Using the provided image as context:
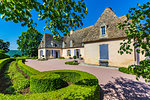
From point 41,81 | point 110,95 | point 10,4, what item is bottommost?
point 110,95

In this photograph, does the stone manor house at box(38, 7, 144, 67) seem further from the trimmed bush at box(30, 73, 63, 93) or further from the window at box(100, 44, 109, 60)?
the trimmed bush at box(30, 73, 63, 93)

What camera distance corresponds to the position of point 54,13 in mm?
2625

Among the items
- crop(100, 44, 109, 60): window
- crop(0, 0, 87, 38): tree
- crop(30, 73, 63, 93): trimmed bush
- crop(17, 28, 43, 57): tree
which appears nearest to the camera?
crop(0, 0, 87, 38): tree

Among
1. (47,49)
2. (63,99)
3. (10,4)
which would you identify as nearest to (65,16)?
(10,4)

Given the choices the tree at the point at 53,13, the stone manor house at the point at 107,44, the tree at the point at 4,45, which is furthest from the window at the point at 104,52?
the tree at the point at 4,45

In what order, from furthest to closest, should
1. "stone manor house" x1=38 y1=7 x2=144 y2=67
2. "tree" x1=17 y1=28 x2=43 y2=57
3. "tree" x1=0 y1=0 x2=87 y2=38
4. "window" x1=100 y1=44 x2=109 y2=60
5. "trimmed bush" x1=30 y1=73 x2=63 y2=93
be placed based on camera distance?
"tree" x1=17 y1=28 x2=43 y2=57
"window" x1=100 y1=44 x2=109 y2=60
"stone manor house" x1=38 y1=7 x2=144 y2=67
"trimmed bush" x1=30 y1=73 x2=63 y2=93
"tree" x1=0 y1=0 x2=87 y2=38

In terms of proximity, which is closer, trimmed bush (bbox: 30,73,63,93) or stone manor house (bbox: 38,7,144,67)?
trimmed bush (bbox: 30,73,63,93)

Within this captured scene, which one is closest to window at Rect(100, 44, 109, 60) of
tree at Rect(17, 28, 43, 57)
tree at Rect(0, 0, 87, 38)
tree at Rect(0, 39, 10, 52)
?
Answer: tree at Rect(0, 0, 87, 38)

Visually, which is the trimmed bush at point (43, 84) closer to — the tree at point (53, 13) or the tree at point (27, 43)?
the tree at point (53, 13)

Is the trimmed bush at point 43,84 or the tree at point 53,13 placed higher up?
the tree at point 53,13

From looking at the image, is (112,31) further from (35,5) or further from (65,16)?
(35,5)

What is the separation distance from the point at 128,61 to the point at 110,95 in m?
5.93

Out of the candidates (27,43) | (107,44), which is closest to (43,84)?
(107,44)

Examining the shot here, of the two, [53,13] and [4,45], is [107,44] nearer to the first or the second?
[53,13]
